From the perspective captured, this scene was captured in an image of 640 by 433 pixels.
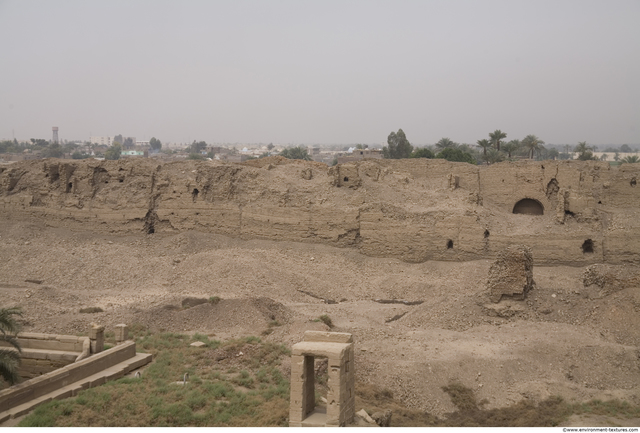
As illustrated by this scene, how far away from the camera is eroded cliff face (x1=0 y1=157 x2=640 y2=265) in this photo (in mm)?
22922

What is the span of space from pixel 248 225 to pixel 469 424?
1570cm

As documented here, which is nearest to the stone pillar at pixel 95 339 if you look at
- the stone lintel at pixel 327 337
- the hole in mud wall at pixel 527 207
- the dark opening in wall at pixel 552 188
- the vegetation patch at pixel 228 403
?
the vegetation patch at pixel 228 403

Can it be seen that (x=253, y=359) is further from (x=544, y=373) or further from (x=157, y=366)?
(x=544, y=373)

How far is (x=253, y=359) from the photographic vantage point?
14.4 m

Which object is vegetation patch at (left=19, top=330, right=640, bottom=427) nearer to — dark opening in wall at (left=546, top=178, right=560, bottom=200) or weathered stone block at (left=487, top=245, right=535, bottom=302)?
weathered stone block at (left=487, top=245, right=535, bottom=302)

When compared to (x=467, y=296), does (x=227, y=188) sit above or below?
above

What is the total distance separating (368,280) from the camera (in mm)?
22594

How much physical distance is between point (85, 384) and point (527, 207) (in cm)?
2168

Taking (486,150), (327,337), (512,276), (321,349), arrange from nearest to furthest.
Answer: (321,349)
(327,337)
(512,276)
(486,150)

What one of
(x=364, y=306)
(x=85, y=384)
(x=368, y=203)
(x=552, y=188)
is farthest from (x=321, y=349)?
(x=552, y=188)

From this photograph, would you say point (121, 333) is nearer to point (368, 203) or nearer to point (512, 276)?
point (512, 276)

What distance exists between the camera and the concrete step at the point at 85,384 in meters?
10.9

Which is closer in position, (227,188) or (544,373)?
(544,373)

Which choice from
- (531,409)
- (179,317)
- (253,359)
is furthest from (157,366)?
(531,409)
